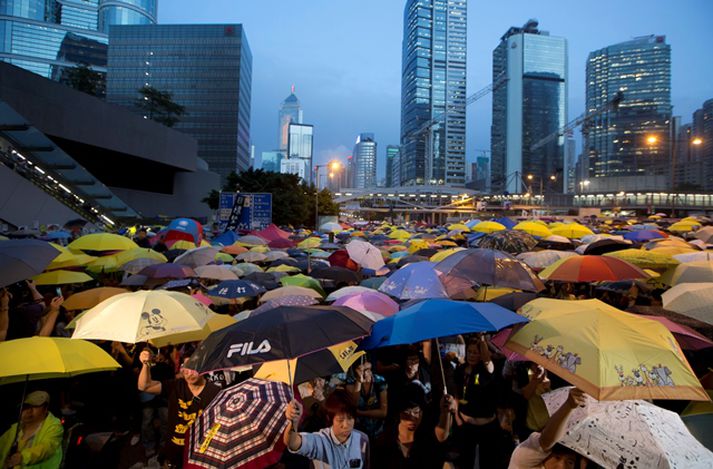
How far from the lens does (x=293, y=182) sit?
134ft

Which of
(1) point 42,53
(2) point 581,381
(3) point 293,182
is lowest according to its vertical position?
(2) point 581,381

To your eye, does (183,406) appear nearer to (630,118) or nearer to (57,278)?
(57,278)

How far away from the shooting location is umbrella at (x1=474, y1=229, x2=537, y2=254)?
9453mm

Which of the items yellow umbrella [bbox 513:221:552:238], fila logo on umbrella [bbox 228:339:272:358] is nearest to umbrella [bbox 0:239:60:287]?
fila logo on umbrella [bbox 228:339:272:358]

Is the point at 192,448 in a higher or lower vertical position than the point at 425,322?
lower

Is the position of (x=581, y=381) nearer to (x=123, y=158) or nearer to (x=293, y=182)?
(x=293, y=182)

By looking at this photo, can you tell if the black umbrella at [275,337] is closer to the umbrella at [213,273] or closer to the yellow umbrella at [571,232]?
the umbrella at [213,273]

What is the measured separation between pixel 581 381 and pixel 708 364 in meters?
2.90

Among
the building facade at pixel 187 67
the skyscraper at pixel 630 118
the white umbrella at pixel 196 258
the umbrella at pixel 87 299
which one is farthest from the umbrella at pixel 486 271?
the skyscraper at pixel 630 118

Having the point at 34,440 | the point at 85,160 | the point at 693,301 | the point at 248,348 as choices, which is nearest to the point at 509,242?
the point at 693,301

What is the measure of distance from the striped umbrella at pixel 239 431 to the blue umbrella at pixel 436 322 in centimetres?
100

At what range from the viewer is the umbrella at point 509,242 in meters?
9.45

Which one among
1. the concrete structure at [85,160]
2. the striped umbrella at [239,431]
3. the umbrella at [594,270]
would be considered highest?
the concrete structure at [85,160]

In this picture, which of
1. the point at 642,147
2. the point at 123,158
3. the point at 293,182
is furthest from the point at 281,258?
the point at 642,147
